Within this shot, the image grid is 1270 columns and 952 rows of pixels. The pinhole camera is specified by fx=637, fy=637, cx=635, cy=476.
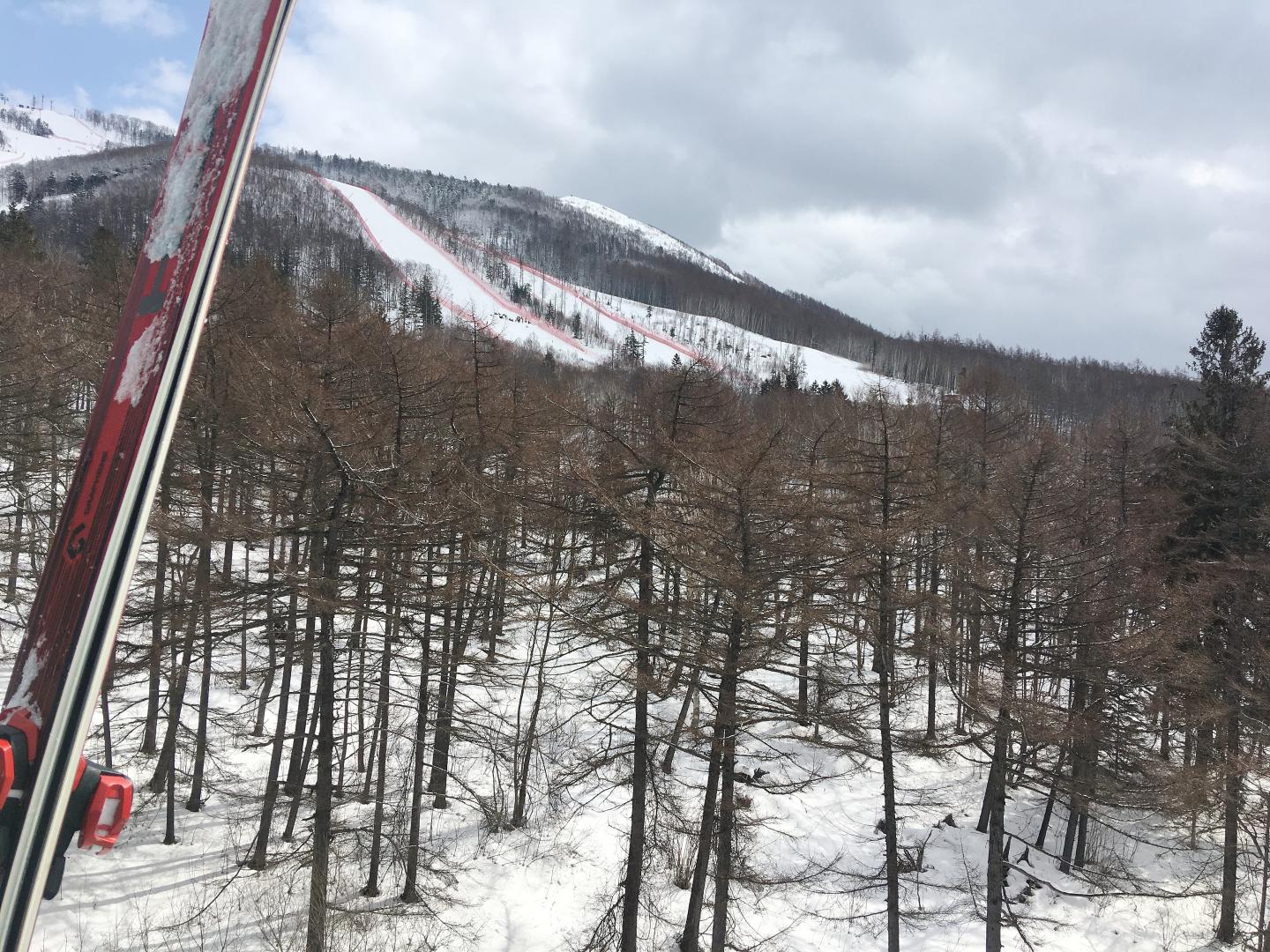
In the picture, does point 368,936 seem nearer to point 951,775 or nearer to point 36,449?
point 36,449

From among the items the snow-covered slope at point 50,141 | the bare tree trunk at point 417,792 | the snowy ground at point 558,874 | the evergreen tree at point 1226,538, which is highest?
the snow-covered slope at point 50,141

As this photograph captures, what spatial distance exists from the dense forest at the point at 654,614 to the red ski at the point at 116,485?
4776 millimetres

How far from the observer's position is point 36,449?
36.5 ft

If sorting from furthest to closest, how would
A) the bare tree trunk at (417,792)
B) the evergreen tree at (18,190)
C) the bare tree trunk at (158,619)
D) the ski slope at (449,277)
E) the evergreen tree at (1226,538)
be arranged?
the evergreen tree at (18,190) → the ski slope at (449,277) → the evergreen tree at (1226,538) → the bare tree trunk at (417,792) → the bare tree trunk at (158,619)

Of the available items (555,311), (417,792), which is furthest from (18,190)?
(417,792)

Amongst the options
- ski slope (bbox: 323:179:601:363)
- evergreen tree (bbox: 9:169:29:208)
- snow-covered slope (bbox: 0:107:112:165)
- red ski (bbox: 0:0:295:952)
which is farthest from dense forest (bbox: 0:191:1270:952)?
snow-covered slope (bbox: 0:107:112:165)

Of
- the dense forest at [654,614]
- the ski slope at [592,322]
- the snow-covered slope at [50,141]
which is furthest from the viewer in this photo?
the snow-covered slope at [50,141]

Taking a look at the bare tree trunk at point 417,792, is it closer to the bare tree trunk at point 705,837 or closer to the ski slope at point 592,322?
the bare tree trunk at point 705,837

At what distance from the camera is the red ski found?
164cm

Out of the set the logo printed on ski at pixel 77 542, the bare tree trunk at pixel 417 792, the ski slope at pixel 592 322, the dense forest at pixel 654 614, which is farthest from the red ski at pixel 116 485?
the ski slope at pixel 592 322

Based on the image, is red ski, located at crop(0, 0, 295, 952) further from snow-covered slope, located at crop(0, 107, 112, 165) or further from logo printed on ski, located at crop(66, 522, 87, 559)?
snow-covered slope, located at crop(0, 107, 112, 165)

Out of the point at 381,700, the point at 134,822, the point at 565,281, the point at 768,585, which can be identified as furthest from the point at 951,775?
the point at 565,281

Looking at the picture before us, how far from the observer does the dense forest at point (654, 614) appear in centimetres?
739

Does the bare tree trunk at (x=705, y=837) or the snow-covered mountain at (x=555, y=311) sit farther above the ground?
the snow-covered mountain at (x=555, y=311)
